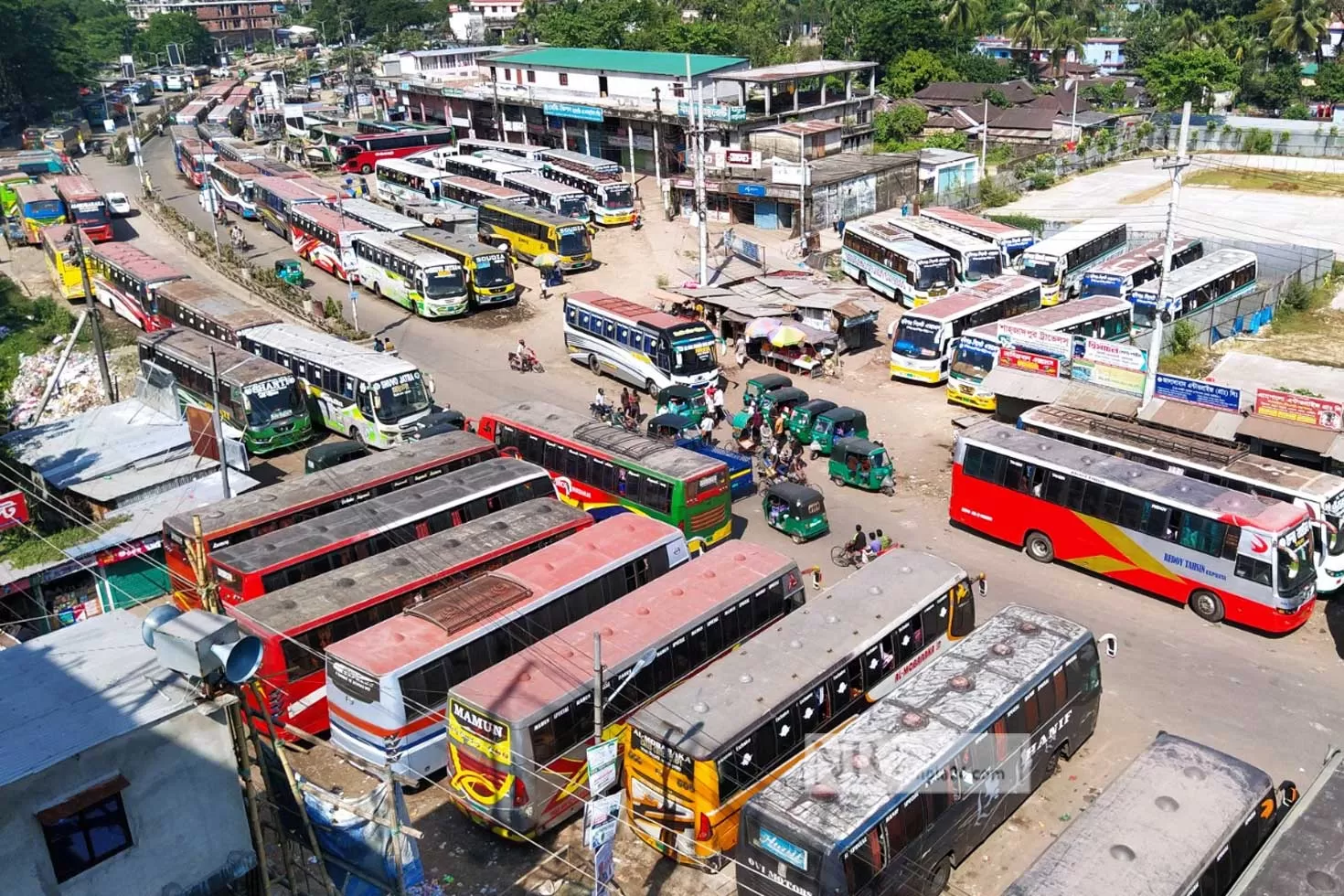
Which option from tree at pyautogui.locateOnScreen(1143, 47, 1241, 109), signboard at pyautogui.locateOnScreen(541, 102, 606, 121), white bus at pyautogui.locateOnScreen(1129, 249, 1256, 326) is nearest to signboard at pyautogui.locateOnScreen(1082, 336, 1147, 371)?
white bus at pyautogui.locateOnScreen(1129, 249, 1256, 326)

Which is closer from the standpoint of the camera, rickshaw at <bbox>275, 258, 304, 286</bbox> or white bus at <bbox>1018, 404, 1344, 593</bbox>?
white bus at <bbox>1018, 404, 1344, 593</bbox>

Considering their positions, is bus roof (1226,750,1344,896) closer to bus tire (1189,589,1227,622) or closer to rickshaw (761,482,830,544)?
bus tire (1189,589,1227,622)

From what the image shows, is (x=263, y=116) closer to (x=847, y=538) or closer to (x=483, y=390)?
(x=483, y=390)

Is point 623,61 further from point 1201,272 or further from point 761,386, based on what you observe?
point 761,386

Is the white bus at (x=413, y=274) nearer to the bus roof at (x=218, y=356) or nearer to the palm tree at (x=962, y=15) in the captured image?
the bus roof at (x=218, y=356)

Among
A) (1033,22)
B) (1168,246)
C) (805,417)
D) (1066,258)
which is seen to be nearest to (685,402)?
(805,417)

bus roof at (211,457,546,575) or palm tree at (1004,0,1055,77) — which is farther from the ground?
palm tree at (1004,0,1055,77)
